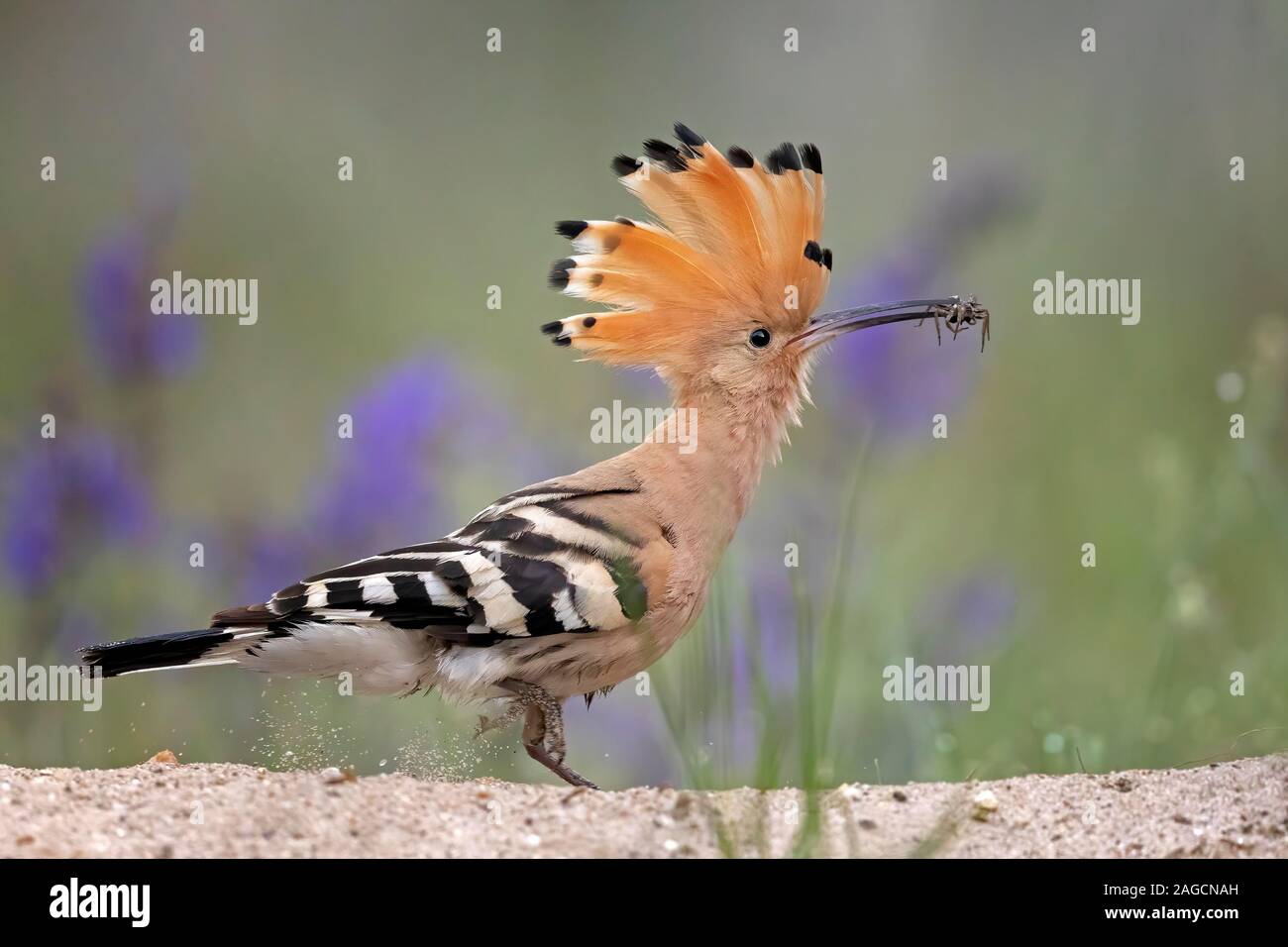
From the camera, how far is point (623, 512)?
298 cm

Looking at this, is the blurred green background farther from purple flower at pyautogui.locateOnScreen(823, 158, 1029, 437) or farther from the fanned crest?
the fanned crest

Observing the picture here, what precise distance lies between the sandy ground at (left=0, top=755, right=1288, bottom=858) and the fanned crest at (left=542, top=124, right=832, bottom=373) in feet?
4.07

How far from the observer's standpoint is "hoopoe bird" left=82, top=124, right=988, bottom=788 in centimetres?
270

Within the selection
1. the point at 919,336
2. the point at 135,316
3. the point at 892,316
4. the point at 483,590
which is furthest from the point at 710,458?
the point at 135,316

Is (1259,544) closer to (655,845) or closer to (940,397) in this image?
(940,397)

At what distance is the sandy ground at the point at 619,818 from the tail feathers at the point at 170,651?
0.25 metres

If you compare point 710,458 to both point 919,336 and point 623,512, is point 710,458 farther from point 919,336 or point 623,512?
point 919,336

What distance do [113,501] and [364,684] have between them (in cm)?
104

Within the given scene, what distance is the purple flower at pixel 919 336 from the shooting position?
3693 millimetres

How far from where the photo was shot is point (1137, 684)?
13.2 ft

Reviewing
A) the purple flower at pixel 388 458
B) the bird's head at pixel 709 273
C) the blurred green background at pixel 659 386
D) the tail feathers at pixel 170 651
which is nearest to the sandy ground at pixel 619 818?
the blurred green background at pixel 659 386

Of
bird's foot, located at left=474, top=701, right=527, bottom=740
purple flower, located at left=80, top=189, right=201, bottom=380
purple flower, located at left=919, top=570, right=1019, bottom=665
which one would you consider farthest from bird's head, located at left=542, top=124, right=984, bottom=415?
purple flower, located at left=80, top=189, right=201, bottom=380

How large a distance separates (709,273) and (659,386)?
0.98 m
